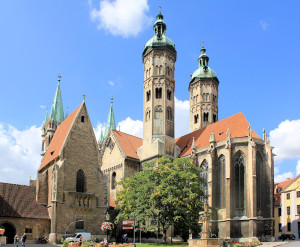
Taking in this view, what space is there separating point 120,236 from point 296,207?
27623 millimetres

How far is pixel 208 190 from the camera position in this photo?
47094 mm

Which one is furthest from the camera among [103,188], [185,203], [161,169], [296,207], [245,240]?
[296,207]

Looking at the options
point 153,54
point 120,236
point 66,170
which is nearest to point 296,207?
point 120,236

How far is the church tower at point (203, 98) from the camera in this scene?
223ft

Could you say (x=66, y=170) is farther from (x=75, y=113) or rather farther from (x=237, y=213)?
(x=237, y=213)

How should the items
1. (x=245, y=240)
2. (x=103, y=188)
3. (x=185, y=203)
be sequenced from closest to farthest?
(x=185, y=203), (x=245, y=240), (x=103, y=188)

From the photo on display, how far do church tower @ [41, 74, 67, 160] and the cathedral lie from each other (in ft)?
77.6

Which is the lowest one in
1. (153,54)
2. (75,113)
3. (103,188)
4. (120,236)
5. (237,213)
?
(120,236)

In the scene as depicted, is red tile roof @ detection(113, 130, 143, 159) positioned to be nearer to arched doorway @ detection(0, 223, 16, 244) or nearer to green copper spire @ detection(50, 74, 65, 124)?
arched doorway @ detection(0, 223, 16, 244)

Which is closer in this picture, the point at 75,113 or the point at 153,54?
the point at 75,113

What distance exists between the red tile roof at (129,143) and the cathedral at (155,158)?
0.22m

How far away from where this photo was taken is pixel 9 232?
3881 centimetres

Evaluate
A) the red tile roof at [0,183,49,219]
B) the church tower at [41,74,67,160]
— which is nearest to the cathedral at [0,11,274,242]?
the red tile roof at [0,183,49,219]

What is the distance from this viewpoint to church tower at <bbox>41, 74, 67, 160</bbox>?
251 feet
